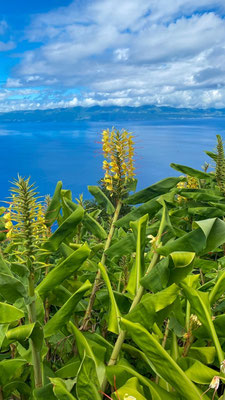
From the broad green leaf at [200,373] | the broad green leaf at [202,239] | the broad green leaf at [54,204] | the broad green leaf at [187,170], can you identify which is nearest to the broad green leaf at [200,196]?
the broad green leaf at [187,170]

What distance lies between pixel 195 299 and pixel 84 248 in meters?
0.42

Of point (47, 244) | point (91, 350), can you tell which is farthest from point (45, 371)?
point (47, 244)

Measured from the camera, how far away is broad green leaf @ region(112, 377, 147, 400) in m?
1.05

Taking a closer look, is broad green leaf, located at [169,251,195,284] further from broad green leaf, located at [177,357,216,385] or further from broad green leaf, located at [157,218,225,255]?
broad green leaf, located at [177,357,216,385]

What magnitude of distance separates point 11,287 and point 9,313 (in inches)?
3.5

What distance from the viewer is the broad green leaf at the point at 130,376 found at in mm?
1074

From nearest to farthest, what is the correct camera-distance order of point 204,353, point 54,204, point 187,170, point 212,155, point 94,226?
point 204,353, point 54,204, point 94,226, point 187,170, point 212,155

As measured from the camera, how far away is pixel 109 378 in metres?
1.16

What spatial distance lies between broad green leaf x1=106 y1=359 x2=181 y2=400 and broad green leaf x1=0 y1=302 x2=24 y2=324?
36cm

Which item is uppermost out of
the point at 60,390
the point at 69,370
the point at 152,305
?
the point at 152,305

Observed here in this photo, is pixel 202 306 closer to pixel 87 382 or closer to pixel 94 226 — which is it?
pixel 87 382

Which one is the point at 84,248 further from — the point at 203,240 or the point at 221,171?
the point at 221,171

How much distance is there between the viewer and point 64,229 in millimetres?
1337

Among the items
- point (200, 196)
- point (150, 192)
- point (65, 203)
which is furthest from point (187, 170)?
point (65, 203)
